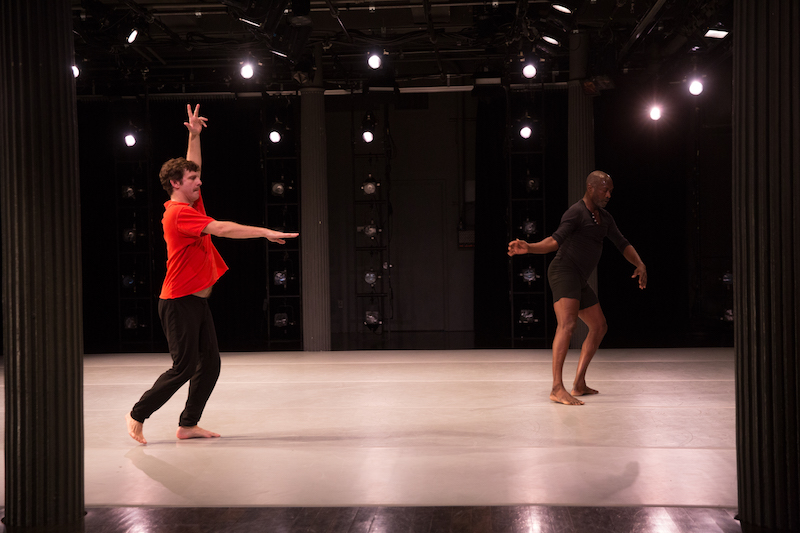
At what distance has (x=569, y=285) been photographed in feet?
16.8

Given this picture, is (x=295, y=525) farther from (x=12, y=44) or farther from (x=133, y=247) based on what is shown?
(x=133, y=247)

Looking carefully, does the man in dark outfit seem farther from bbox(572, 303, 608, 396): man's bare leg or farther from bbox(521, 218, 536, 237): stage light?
bbox(521, 218, 536, 237): stage light

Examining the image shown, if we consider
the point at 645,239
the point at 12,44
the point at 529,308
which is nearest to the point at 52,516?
the point at 12,44

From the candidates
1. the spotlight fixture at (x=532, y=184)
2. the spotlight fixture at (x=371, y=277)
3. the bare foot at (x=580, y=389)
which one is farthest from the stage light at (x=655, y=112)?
the bare foot at (x=580, y=389)

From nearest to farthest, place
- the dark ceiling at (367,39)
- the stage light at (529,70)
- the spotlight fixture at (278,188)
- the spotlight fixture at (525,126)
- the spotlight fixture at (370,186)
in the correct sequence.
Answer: the dark ceiling at (367,39), the stage light at (529,70), the spotlight fixture at (525,126), the spotlight fixture at (278,188), the spotlight fixture at (370,186)

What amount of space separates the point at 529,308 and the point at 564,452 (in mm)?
6428

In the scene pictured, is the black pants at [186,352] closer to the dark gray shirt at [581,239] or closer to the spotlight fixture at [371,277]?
the dark gray shirt at [581,239]

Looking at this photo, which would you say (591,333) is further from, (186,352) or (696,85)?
(696,85)

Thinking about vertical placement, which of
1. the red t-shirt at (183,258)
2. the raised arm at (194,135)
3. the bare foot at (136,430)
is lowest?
the bare foot at (136,430)

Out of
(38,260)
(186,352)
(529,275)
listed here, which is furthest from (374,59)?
(38,260)

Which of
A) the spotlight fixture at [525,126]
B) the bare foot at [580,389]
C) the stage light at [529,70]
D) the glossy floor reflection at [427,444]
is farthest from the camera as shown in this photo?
the spotlight fixture at [525,126]

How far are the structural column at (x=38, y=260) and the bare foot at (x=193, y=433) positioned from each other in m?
1.36

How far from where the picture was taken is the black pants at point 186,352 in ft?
13.1

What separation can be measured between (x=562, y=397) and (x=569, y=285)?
83 cm
